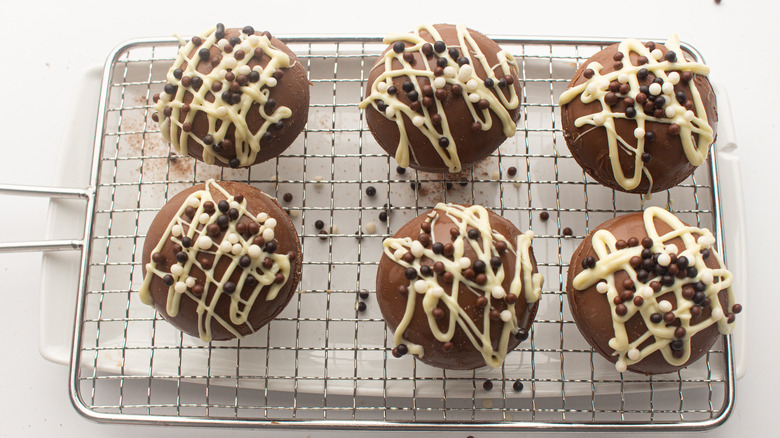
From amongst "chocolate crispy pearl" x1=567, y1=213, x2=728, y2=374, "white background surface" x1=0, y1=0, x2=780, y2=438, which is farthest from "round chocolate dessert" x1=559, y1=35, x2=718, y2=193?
"white background surface" x1=0, y1=0, x2=780, y2=438

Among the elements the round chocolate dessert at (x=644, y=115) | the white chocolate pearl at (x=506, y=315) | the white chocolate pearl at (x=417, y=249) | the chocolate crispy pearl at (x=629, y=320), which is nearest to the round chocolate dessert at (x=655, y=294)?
the chocolate crispy pearl at (x=629, y=320)

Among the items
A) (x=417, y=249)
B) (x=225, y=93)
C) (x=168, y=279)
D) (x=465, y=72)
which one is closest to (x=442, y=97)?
(x=465, y=72)

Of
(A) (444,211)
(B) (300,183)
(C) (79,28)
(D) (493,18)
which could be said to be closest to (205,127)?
(B) (300,183)

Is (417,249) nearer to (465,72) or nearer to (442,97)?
(442,97)

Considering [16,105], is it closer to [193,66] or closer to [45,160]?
[45,160]

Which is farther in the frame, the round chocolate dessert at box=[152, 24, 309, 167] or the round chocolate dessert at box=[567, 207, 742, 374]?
the round chocolate dessert at box=[152, 24, 309, 167]

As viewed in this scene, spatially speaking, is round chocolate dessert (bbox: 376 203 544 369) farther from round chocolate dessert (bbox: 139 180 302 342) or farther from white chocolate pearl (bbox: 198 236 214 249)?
white chocolate pearl (bbox: 198 236 214 249)
